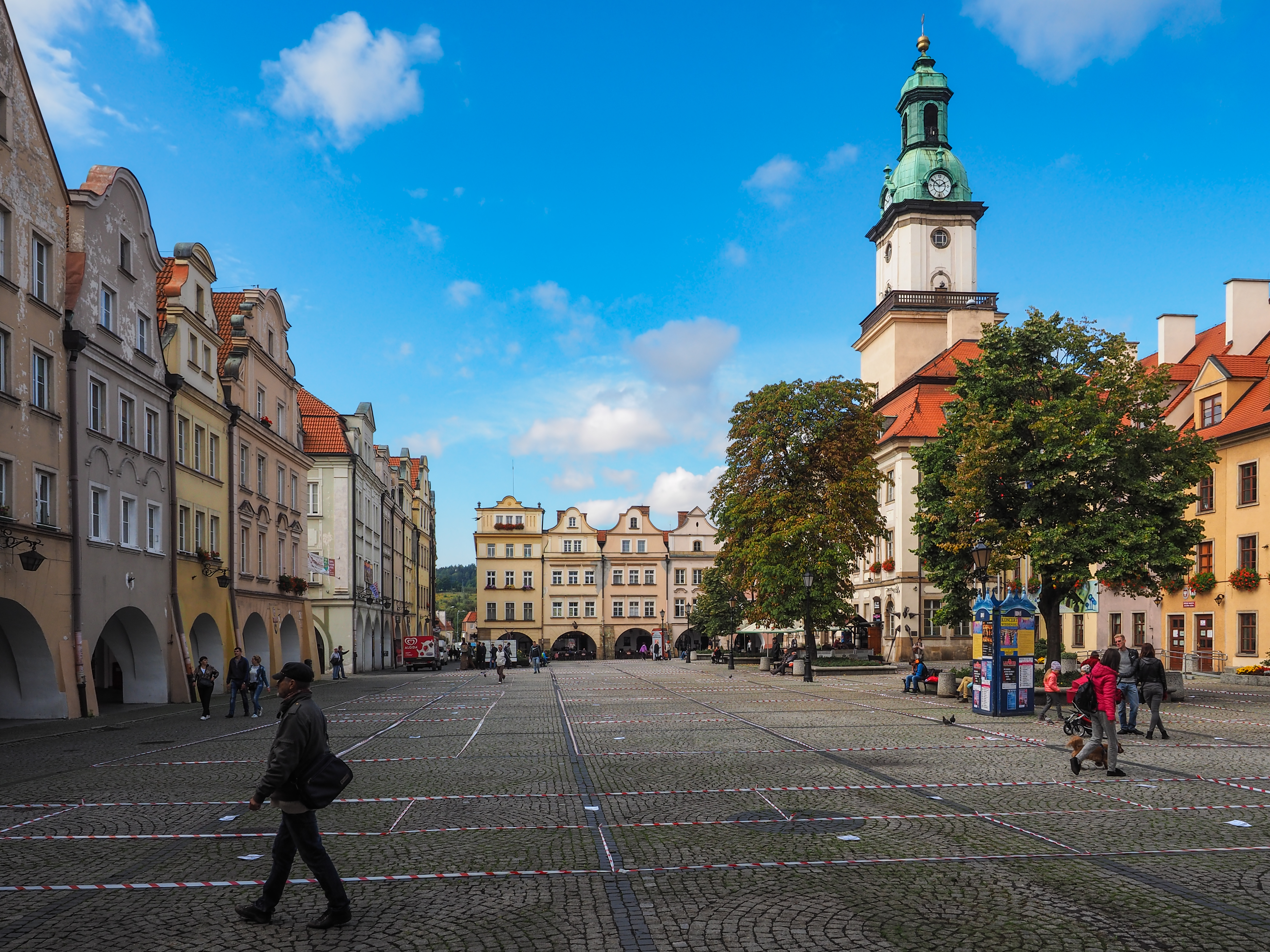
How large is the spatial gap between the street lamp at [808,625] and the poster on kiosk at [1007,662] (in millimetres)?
15087

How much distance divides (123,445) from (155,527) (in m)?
3.39

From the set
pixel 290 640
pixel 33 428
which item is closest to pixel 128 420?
pixel 33 428

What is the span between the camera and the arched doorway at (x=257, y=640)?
135 ft

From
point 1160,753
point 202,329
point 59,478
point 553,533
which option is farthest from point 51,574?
point 553,533

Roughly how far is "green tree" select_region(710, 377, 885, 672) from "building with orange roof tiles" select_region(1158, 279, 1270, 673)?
41.7 feet

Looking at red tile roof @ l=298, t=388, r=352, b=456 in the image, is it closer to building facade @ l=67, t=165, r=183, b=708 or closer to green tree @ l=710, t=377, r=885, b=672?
green tree @ l=710, t=377, r=885, b=672

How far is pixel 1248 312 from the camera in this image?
153 ft

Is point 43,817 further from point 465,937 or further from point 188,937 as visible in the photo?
point 465,937

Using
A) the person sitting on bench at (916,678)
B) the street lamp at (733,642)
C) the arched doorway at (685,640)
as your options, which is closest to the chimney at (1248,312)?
the person sitting on bench at (916,678)

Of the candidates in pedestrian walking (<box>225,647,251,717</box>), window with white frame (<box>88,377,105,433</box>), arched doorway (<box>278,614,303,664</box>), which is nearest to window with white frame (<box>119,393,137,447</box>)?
window with white frame (<box>88,377,105,433</box>)

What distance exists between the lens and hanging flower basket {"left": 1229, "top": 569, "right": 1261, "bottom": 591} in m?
38.7

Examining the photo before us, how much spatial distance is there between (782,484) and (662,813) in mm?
38753

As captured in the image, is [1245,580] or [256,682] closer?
[256,682]

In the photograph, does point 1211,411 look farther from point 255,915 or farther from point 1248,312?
point 255,915
